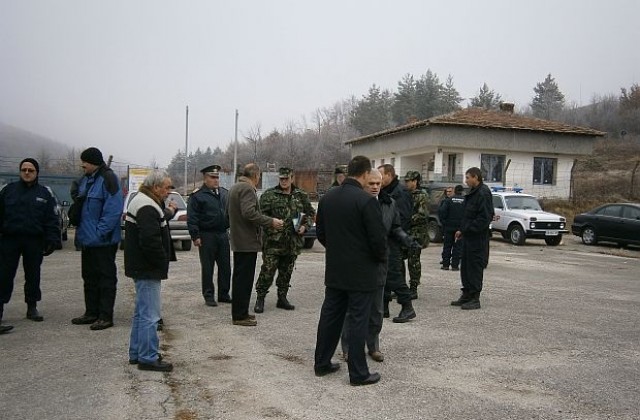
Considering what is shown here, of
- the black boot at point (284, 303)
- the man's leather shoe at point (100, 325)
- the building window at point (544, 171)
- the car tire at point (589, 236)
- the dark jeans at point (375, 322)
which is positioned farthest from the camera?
the building window at point (544, 171)

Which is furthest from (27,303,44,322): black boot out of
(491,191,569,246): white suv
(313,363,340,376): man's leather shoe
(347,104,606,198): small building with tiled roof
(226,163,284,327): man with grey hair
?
(347,104,606,198): small building with tiled roof

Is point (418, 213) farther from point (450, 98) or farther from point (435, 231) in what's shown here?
point (450, 98)

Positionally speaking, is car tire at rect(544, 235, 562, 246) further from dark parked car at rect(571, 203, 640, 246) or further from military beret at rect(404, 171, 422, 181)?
military beret at rect(404, 171, 422, 181)

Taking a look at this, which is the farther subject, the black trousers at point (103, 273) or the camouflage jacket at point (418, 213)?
the camouflage jacket at point (418, 213)

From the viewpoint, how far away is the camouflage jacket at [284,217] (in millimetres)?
7402

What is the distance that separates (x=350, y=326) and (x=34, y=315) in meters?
4.12

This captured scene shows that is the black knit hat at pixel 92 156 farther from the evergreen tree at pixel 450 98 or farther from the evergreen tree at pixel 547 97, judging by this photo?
the evergreen tree at pixel 547 97

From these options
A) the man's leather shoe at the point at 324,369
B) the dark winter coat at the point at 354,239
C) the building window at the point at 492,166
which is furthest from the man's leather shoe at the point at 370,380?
the building window at the point at 492,166

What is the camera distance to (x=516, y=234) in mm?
19406

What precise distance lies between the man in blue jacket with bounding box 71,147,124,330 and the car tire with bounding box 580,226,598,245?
17491 mm

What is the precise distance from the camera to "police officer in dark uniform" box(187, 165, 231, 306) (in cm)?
790

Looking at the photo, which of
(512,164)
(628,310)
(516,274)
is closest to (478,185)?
(628,310)

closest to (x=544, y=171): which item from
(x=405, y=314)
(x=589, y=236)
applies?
(x=589, y=236)

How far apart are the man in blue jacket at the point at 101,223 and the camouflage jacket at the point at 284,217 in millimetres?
1808
